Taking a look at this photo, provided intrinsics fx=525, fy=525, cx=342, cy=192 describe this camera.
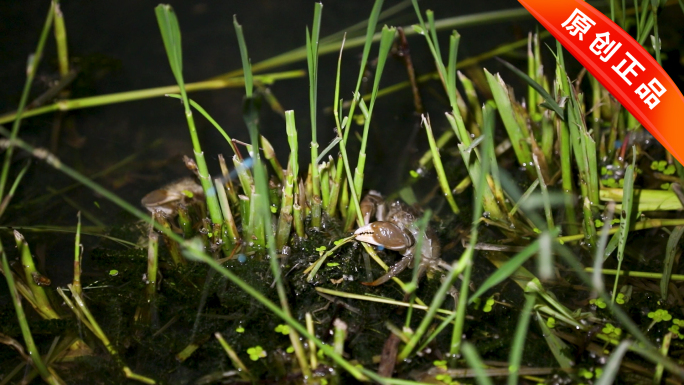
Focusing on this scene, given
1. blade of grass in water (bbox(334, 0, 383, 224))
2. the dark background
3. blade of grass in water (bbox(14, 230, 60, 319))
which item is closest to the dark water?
the dark background

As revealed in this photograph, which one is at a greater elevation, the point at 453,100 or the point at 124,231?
the point at 453,100

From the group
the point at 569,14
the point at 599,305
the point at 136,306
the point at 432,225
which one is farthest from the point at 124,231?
the point at 569,14

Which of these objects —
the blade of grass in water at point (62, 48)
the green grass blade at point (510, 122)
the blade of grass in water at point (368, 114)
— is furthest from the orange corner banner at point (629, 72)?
the blade of grass in water at point (62, 48)

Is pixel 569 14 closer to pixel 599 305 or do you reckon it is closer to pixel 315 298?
pixel 599 305

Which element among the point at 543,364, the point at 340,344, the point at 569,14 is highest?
the point at 569,14

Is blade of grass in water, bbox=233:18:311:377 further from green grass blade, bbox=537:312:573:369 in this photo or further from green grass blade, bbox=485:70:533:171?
green grass blade, bbox=485:70:533:171

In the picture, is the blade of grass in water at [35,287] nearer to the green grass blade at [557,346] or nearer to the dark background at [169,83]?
the dark background at [169,83]

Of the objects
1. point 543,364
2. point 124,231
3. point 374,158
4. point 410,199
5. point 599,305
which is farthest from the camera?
point 374,158

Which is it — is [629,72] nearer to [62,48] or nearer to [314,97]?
[314,97]
